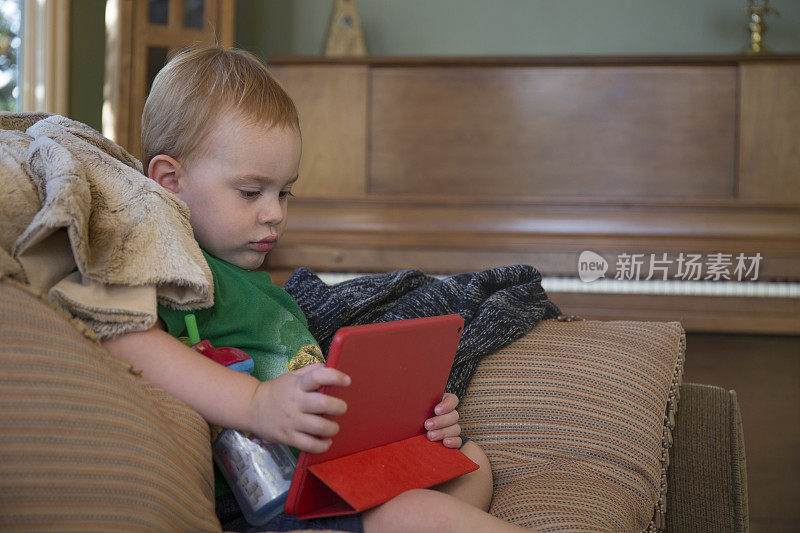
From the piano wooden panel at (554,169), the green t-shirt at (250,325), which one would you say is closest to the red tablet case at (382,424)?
the green t-shirt at (250,325)

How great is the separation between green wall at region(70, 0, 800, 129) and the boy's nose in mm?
2575

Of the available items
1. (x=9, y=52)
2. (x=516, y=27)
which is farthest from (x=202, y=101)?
(x=516, y=27)

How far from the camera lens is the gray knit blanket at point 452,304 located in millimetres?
1190

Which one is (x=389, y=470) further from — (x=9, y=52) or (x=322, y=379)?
(x=9, y=52)

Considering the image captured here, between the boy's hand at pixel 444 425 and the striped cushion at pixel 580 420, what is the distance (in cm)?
12

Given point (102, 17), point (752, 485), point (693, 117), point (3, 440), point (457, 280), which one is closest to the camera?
point (3, 440)

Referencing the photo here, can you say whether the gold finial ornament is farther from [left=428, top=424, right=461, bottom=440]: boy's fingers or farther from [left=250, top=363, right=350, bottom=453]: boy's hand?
[left=250, top=363, right=350, bottom=453]: boy's hand

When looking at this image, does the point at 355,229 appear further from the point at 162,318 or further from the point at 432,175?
the point at 162,318

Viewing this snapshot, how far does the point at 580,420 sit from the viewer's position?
1.12m

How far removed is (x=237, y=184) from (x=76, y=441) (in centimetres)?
42

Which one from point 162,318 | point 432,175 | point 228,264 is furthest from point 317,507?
point 432,175

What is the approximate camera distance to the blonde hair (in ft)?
3.28

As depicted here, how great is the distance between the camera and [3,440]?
64 cm

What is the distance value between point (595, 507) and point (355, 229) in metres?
1.61
